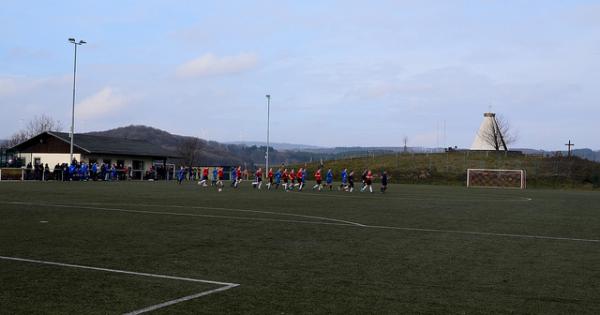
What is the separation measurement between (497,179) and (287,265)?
64.3 m

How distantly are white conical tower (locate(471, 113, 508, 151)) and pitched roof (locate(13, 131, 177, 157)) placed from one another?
57.0 metres

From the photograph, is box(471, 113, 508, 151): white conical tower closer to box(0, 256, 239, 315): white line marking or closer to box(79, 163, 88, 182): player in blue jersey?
box(79, 163, 88, 182): player in blue jersey

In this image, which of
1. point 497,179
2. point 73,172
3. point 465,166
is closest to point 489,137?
point 465,166

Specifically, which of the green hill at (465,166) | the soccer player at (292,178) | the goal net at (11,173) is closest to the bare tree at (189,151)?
the green hill at (465,166)

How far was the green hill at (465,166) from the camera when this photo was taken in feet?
233

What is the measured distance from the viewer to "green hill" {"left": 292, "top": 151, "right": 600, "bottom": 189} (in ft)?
233

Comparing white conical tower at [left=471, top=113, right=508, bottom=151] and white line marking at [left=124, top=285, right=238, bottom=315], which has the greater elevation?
white conical tower at [left=471, top=113, right=508, bottom=151]

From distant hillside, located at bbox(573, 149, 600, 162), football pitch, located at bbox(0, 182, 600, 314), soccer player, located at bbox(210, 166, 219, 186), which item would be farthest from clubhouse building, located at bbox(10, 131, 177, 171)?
distant hillside, located at bbox(573, 149, 600, 162)

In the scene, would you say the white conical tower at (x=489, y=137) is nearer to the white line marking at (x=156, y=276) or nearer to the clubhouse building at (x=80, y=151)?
the clubhouse building at (x=80, y=151)

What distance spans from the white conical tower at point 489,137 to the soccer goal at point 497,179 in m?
31.4

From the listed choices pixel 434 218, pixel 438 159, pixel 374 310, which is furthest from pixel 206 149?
pixel 374 310

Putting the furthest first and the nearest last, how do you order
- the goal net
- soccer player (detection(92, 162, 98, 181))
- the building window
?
1. the building window
2. the goal net
3. soccer player (detection(92, 162, 98, 181))

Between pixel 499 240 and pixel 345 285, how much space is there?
23.5 ft

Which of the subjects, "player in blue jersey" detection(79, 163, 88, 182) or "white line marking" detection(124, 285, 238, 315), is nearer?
"white line marking" detection(124, 285, 238, 315)
